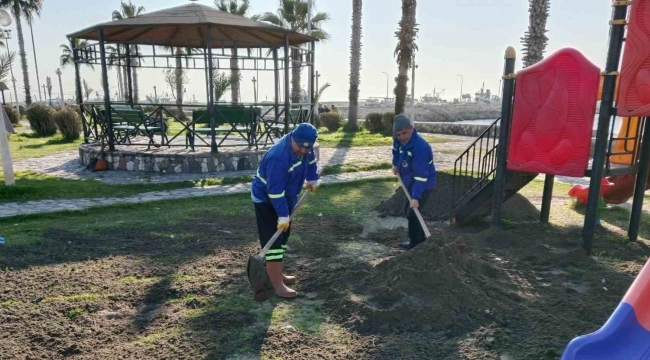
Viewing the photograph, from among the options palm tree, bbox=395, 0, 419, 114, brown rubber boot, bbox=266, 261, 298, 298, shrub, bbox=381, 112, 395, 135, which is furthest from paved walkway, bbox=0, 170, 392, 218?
shrub, bbox=381, 112, 395, 135

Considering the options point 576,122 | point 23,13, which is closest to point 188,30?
point 576,122

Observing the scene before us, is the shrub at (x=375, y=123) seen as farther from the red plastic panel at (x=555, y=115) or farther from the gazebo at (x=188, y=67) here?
the red plastic panel at (x=555, y=115)

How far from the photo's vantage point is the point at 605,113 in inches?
191

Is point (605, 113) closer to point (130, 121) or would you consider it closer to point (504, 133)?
point (504, 133)

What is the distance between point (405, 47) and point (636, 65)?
14.3m

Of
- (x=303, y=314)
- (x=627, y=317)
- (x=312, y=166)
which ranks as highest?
(x=312, y=166)

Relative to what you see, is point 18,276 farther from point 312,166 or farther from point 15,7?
point 15,7

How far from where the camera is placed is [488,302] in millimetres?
3758

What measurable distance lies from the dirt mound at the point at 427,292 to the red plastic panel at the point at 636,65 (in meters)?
2.23

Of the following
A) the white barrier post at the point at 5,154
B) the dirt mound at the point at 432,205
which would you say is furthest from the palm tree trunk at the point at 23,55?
the dirt mound at the point at 432,205

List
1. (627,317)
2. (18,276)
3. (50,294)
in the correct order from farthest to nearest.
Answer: (18,276), (50,294), (627,317)

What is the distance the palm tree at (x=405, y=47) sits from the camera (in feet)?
58.5

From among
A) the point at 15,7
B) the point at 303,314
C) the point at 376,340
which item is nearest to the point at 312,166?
the point at 303,314

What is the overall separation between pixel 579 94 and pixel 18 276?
6336mm
